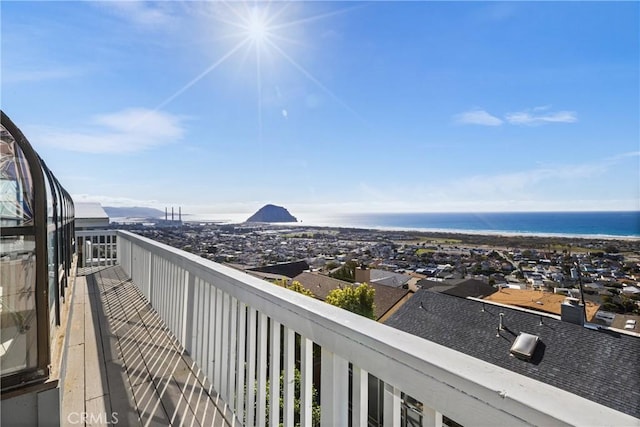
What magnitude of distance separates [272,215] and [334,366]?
703cm

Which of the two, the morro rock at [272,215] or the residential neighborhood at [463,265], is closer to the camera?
the residential neighborhood at [463,265]

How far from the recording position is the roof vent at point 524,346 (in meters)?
3.76

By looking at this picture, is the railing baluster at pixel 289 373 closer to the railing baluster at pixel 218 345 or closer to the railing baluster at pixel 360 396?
the railing baluster at pixel 360 396

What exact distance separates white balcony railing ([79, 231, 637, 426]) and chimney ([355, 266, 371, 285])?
2.74 meters

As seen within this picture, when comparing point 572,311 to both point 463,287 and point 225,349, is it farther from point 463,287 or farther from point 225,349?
point 225,349

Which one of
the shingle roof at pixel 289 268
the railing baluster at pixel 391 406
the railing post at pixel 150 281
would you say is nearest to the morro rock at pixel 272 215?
the shingle roof at pixel 289 268

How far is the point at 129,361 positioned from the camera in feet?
6.63

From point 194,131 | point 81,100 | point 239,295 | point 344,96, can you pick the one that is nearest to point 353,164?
point 344,96

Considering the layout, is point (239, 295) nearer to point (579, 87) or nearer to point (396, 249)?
point (396, 249)

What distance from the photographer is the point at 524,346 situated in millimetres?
3943

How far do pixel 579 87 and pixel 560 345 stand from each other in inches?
121

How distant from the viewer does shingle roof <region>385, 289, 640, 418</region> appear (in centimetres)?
321

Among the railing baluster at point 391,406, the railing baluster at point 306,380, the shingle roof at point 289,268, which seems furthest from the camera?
the shingle roof at point 289,268

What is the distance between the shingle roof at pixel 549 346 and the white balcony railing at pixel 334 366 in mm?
1764
